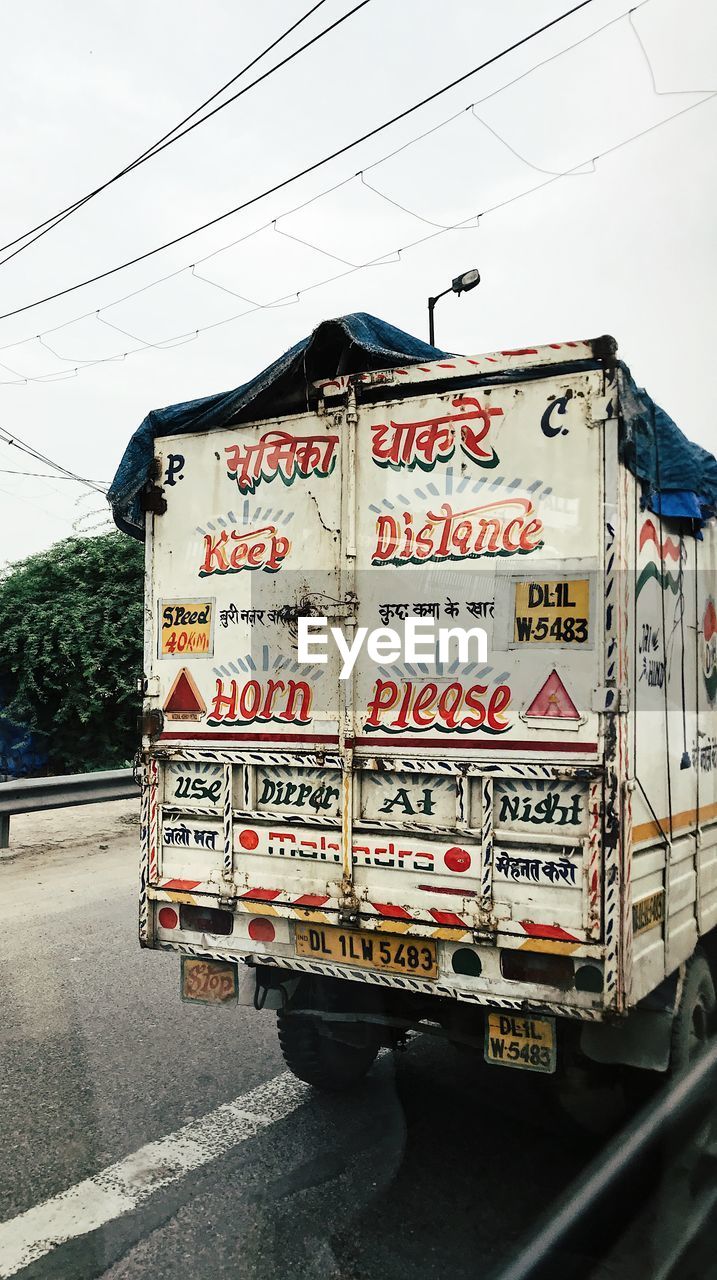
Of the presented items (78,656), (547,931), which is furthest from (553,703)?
(78,656)

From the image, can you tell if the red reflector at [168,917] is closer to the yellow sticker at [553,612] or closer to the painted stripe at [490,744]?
the painted stripe at [490,744]

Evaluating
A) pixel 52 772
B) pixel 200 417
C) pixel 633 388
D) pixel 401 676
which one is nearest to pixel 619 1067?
pixel 401 676

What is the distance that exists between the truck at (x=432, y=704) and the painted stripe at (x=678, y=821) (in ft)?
0.08

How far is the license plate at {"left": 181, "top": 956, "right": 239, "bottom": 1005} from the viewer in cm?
392

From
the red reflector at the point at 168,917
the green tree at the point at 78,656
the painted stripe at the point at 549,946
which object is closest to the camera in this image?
the painted stripe at the point at 549,946

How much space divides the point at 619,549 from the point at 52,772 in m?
13.0

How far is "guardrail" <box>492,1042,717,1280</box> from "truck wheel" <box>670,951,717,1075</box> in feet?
2.68

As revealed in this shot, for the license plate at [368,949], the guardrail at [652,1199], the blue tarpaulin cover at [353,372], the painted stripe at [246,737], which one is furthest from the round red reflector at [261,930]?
the blue tarpaulin cover at [353,372]

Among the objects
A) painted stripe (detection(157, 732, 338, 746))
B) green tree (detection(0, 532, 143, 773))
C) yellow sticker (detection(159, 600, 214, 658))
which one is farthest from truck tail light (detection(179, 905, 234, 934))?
green tree (detection(0, 532, 143, 773))

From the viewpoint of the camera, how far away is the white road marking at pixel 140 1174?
10.5ft

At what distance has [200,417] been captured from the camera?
4.16 metres

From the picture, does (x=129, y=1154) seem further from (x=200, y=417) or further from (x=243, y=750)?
(x=200, y=417)

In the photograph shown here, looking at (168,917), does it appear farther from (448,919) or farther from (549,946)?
(549,946)

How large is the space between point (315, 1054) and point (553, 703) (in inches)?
79.7
